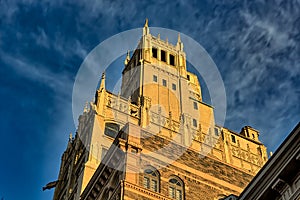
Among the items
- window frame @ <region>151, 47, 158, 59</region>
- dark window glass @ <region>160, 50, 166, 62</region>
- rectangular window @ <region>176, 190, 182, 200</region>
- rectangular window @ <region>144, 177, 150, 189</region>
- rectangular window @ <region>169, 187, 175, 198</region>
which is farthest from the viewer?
dark window glass @ <region>160, 50, 166, 62</region>

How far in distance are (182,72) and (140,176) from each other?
4651cm

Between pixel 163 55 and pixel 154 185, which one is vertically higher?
pixel 163 55

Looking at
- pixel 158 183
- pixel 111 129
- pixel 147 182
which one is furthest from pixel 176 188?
pixel 111 129

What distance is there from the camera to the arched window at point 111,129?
6100 centimetres

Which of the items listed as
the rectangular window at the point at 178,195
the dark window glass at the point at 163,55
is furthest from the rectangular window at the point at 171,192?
the dark window glass at the point at 163,55

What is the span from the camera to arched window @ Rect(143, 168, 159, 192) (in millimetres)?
35375

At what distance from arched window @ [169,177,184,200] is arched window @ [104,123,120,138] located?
2429cm

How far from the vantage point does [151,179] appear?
35.9m

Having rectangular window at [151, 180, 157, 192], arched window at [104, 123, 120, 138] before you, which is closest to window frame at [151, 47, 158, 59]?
arched window at [104, 123, 120, 138]

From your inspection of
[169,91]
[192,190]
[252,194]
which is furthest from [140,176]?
[169,91]

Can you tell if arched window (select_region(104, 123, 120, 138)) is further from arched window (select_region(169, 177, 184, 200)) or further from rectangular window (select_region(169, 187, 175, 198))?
rectangular window (select_region(169, 187, 175, 198))

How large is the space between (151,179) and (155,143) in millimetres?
3712

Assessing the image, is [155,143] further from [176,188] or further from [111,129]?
[111,129]

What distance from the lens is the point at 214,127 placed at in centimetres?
7306
